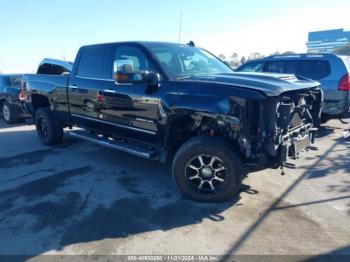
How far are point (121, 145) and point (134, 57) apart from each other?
54.2 inches

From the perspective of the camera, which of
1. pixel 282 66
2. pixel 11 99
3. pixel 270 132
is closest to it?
pixel 270 132

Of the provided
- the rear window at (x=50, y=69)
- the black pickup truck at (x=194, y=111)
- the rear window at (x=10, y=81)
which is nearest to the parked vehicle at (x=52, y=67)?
the rear window at (x=50, y=69)

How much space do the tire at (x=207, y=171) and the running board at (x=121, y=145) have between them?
0.54 metres

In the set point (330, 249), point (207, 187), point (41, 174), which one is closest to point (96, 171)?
point (41, 174)

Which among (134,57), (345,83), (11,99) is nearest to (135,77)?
(134,57)

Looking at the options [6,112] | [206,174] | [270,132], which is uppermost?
[270,132]

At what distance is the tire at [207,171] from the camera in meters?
3.80

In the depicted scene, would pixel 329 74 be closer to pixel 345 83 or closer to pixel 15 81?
pixel 345 83

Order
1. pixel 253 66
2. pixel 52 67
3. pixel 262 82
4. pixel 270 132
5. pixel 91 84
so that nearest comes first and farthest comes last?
pixel 270 132 < pixel 262 82 < pixel 91 84 < pixel 52 67 < pixel 253 66

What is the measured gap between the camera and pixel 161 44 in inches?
197

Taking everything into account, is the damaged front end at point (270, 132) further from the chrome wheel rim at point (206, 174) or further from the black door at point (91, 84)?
the black door at point (91, 84)

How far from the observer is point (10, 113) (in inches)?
399

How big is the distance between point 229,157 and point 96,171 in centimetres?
252

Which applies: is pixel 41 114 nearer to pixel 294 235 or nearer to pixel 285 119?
pixel 285 119
